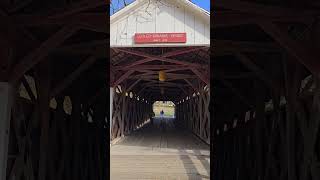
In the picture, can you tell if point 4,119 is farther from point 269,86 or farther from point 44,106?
point 269,86

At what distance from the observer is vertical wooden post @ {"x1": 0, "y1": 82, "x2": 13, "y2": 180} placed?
146cm

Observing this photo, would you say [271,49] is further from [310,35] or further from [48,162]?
[48,162]

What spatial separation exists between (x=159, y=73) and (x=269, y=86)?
427 centimetres

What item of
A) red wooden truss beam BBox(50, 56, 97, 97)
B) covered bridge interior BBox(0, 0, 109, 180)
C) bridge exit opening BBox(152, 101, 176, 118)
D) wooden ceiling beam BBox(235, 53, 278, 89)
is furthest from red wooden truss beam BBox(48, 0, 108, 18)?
bridge exit opening BBox(152, 101, 176, 118)

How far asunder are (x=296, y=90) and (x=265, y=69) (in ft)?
0.58

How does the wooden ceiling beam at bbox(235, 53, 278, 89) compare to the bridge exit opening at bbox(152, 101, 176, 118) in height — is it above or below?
above

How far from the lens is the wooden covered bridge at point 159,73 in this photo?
4.22 feet

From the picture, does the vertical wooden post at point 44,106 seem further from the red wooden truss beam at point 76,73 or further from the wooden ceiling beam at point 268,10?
the wooden ceiling beam at point 268,10

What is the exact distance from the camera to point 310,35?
1620 mm

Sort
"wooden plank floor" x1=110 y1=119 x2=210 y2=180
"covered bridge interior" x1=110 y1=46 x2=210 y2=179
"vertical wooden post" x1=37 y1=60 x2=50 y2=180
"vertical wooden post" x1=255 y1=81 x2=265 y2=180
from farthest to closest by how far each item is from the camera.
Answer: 1. "vertical wooden post" x1=255 y1=81 x2=265 y2=180
2. "covered bridge interior" x1=110 y1=46 x2=210 y2=179
3. "vertical wooden post" x1=37 y1=60 x2=50 y2=180
4. "wooden plank floor" x1=110 y1=119 x2=210 y2=180

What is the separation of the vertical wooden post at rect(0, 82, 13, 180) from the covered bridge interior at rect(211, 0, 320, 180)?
0.69 m

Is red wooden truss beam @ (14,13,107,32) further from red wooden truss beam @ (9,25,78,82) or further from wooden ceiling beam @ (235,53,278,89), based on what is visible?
wooden ceiling beam @ (235,53,278,89)

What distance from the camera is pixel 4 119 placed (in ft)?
4.85

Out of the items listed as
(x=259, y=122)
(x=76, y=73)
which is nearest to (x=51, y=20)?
(x=76, y=73)
